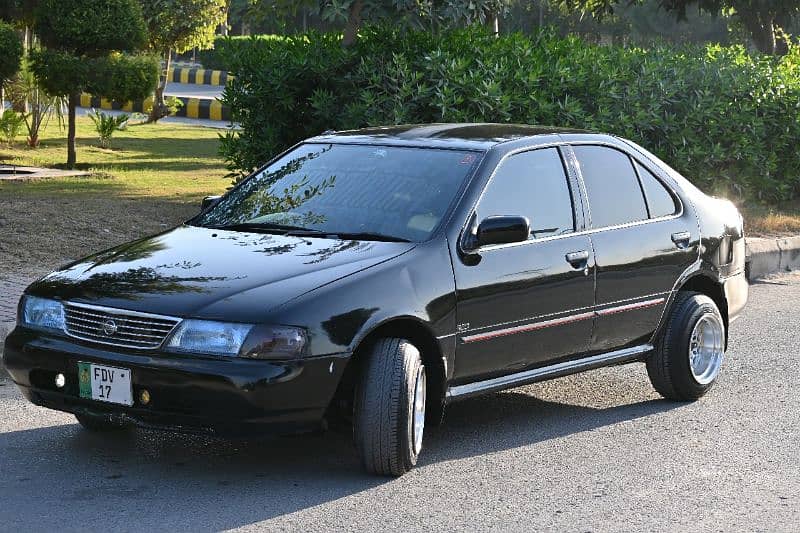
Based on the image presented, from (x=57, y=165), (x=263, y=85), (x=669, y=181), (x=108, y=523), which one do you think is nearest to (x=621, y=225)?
(x=669, y=181)

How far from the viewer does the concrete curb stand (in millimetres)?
13289

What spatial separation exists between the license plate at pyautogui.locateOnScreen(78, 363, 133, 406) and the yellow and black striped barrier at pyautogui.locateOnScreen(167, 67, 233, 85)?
36.8 m

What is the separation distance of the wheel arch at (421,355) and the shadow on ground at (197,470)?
28cm

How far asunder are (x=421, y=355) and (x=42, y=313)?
162 cm

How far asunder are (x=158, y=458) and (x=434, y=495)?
4.28 feet

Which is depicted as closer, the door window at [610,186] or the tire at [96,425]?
the tire at [96,425]

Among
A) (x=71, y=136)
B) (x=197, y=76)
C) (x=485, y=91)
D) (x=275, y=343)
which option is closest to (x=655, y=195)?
(x=275, y=343)

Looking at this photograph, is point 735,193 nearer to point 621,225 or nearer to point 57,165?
point 57,165

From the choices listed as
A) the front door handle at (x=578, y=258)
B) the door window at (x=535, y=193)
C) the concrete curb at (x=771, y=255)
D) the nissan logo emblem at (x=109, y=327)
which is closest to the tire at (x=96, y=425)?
the nissan logo emblem at (x=109, y=327)

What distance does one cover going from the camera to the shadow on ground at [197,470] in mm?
5633

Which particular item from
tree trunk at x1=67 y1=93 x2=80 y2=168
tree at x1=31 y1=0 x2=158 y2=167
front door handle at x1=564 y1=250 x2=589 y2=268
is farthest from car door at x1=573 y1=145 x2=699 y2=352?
tree trunk at x1=67 y1=93 x2=80 y2=168

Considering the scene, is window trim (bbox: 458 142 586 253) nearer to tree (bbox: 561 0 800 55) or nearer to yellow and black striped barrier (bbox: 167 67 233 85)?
tree (bbox: 561 0 800 55)

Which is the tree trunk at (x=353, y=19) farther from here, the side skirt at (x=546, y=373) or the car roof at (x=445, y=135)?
the side skirt at (x=546, y=373)

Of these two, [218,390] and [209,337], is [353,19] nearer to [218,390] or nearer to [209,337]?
[209,337]
